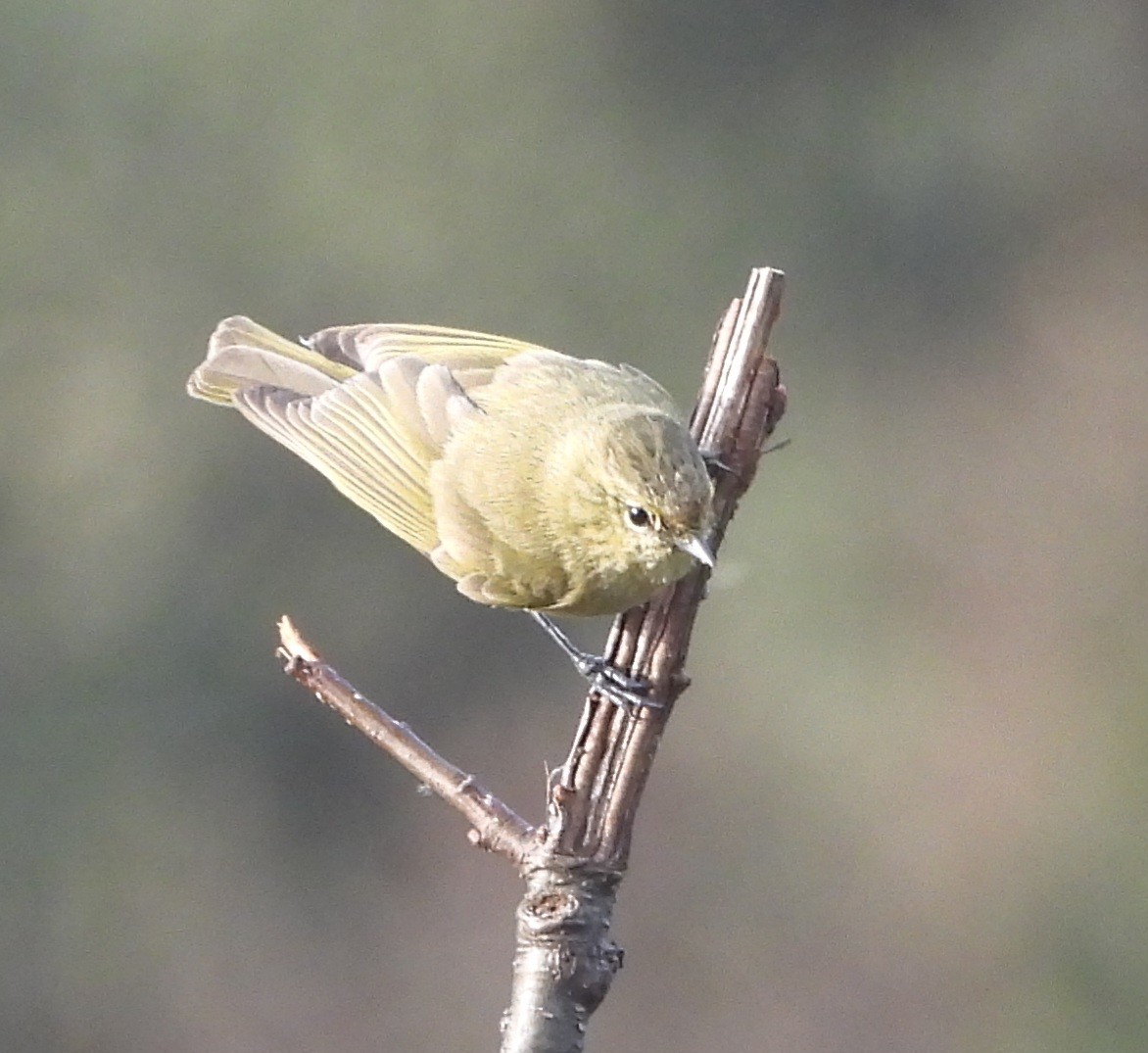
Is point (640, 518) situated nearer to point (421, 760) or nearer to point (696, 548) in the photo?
point (696, 548)

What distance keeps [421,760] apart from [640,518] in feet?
1.11

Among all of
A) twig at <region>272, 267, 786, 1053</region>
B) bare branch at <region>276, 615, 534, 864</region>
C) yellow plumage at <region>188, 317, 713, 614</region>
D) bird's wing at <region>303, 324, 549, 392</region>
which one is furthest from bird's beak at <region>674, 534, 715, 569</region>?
bird's wing at <region>303, 324, 549, 392</region>

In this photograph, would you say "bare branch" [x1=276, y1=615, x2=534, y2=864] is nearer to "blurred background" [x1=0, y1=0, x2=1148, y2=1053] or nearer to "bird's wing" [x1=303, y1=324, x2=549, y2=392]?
"bird's wing" [x1=303, y1=324, x2=549, y2=392]

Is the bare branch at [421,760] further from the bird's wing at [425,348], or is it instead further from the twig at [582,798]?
the bird's wing at [425,348]

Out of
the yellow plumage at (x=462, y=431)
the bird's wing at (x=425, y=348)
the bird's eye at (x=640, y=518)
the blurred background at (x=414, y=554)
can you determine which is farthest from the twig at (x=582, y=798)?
the blurred background at (x=414, y=554)

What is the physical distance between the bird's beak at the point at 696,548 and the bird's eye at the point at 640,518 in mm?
47

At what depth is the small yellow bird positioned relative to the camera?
1.35 metres

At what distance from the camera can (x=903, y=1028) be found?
2328 mm

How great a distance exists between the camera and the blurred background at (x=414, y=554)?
2.37m

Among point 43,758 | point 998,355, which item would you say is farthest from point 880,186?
point 43,758

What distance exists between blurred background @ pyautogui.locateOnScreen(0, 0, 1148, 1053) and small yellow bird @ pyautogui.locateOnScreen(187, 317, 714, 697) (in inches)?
34.6

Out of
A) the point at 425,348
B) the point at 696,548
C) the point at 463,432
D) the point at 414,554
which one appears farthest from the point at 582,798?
the point at 414,554

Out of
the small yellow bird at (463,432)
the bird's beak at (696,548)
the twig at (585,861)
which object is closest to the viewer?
the twig at (585,861)

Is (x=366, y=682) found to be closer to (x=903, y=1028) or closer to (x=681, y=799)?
(x=681, y=799)
